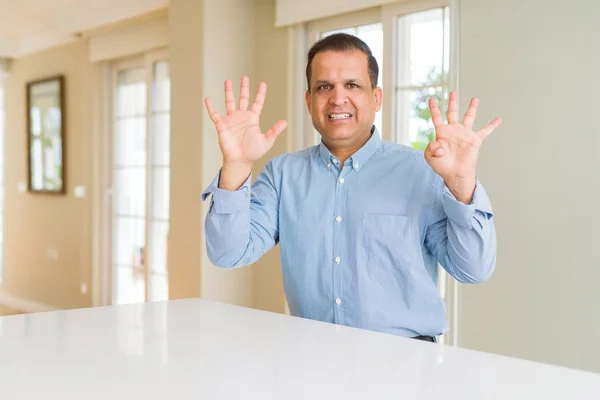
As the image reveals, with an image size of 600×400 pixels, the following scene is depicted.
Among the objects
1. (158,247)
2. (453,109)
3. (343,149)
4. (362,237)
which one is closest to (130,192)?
(158,247)

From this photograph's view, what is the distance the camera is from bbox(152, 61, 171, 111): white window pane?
5156mm

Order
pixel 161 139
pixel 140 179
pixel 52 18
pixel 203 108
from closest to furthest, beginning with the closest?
1. pixel 203 108
2. pixel 161 139
3. pixel 140 179
4. pixel 52 18

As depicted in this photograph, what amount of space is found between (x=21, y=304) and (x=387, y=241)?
5848 millimetres

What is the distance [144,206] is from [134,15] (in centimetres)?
151

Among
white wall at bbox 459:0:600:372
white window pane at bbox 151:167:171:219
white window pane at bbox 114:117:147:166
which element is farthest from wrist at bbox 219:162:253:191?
white window pane at bbox 114:117:147:166

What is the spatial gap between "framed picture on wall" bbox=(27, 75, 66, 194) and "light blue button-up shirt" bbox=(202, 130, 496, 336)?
475 cm

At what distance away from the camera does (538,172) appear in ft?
9.55

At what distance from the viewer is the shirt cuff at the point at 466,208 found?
153cm

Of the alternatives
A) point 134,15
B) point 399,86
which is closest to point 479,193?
point 399,86

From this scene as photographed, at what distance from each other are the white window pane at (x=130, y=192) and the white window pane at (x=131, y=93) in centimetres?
49

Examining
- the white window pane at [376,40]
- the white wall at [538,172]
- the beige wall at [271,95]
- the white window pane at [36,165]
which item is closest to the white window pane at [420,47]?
the white window pane at [376,40]

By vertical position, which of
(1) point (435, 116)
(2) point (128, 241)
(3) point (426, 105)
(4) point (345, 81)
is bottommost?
(2) point (128, 241)

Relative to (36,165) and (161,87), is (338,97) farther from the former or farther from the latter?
(36,165)

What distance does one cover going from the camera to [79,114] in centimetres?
593
